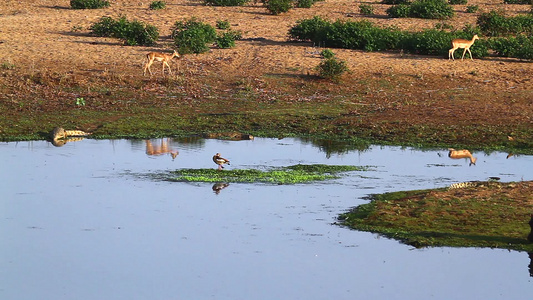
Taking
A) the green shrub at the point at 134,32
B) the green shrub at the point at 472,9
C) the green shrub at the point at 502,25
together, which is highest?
the green shrub at the point at 472,9

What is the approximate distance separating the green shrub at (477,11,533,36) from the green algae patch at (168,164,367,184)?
14243 millimetres

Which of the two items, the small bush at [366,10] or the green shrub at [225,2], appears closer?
the small bush at [366,10]

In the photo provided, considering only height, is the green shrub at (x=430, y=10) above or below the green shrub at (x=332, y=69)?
above

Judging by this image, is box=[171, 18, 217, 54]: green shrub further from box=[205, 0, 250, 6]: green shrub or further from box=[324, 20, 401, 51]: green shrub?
box=[205, 0, 250, 6]: green shrub

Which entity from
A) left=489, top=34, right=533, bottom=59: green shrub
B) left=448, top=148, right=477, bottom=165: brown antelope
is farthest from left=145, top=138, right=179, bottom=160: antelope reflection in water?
left=489, top=34, right=533, bottom=59: green shrub

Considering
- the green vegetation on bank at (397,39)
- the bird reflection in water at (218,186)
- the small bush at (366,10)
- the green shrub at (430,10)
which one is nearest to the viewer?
the bird reflection in water at (218,186)

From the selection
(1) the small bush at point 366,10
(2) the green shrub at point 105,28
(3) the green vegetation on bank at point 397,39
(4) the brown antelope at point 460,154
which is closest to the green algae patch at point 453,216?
(4) the brown antelope at point 460,154

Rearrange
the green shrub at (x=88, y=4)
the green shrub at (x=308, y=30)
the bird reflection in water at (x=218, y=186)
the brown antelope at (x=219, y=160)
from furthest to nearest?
the green shrub at (x=88, y=4), the green shrub at (x=308, y=30), the brown antelope at (x=219, y=160), the bird reflection in water at (x=218, y=186)

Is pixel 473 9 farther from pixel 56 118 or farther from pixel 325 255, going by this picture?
pixel 325 255

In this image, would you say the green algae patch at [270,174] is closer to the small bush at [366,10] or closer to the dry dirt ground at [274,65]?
the dry dirt ground at [274,65]

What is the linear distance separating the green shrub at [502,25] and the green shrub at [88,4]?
43.3 feet

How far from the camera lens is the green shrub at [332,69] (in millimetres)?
23688

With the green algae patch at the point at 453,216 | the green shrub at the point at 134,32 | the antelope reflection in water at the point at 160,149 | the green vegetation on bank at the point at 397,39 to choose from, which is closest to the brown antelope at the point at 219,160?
A: the antelope reflection in water at the point at 160,149

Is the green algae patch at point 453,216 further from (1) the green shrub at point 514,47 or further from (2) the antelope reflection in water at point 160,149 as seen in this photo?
(1) the green shrub at point 514,47
